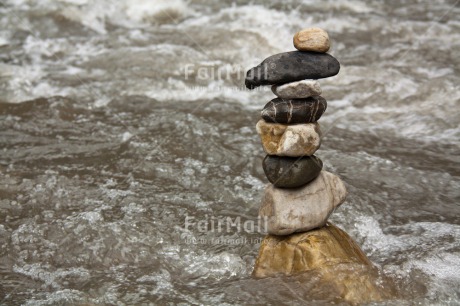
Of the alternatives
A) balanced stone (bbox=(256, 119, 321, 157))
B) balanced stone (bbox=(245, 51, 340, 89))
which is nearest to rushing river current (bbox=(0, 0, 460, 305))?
balanced stone (bbox=(256, 119, 321, 157))

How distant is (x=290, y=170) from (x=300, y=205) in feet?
0.79

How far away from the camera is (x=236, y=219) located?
5492mm

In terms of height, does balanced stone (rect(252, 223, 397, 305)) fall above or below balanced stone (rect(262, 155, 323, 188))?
below

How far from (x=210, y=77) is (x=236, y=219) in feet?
10.8

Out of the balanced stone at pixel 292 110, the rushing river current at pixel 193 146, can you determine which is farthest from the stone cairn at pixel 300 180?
the rushing river current at pixel 193 146

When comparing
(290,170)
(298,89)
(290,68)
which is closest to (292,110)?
(298,89)

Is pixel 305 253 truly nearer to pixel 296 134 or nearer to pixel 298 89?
pixel 296 134

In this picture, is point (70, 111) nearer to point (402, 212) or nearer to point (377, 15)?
point (402, 212)

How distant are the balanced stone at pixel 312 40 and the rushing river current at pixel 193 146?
148cm

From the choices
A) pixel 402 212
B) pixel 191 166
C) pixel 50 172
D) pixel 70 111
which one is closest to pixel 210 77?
pixel 70 111

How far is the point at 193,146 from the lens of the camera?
21.9 ft

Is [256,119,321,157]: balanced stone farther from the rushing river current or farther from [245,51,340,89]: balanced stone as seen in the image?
the rushing river current

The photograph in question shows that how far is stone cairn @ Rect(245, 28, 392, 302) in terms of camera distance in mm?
4340

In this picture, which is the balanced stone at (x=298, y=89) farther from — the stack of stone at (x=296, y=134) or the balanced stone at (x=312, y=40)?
the balanced stone at (x=312, y=40)
